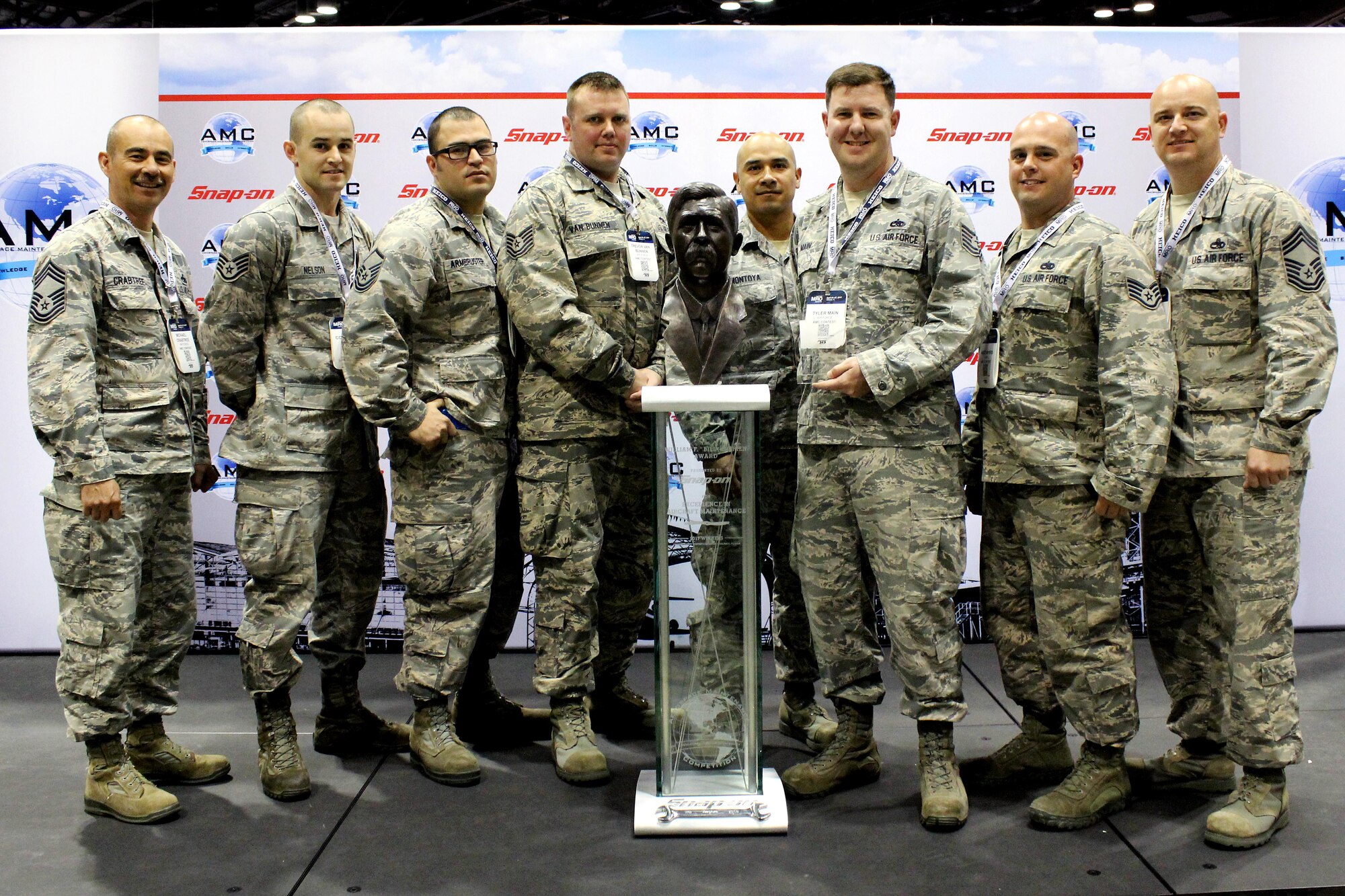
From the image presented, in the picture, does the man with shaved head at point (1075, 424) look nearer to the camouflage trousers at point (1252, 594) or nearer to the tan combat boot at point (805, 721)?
the camouflage trousers at point (1252, 594)

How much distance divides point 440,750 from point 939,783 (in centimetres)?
146

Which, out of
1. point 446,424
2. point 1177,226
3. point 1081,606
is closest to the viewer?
point 1081,606

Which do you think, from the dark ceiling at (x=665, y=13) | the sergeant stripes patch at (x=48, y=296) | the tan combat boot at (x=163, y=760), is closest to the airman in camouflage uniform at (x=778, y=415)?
the sergeant stripes patch at (x=48, y=296)

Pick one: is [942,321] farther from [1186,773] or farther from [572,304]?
[1186,773]

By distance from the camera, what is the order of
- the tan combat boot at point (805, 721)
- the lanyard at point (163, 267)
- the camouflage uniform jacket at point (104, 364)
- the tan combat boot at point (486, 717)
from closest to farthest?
1. the camouflage uniform jacket at point (104, 364)
2. the lanyard at point (163, 267)
3. the tan combat boot at point (805, 721)
4. the tan combat boot at point (486, 717)

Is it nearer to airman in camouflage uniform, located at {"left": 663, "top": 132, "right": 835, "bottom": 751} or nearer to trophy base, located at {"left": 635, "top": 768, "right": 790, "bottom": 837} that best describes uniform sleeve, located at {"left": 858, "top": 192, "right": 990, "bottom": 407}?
airman in camouflage uniform, located at {"left": 663, "top": 132, "right": 835, "bottom": 751}

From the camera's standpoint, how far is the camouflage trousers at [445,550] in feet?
10.4

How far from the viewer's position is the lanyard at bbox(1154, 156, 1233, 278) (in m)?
2.86

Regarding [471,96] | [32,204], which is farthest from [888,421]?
[32,204]

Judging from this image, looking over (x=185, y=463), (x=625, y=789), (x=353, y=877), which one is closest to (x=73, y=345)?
(x=185, y=463)

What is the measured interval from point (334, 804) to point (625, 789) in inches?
32.4

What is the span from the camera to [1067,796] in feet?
9.21

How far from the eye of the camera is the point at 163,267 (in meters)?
3.20

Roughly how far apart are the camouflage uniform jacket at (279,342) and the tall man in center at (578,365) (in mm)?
551
